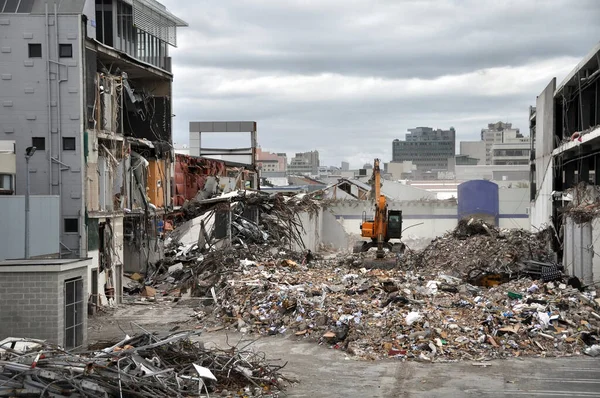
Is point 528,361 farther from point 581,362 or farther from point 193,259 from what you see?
point 193,259

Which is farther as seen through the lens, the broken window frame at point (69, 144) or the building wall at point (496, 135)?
the building wall at point (496, 135)

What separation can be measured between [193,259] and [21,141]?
27.2 feet

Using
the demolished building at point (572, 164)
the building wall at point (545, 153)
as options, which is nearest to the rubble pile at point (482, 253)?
the demolished building at point (572, 164)

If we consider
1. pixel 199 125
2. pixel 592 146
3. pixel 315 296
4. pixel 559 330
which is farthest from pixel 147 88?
pixel 199 125

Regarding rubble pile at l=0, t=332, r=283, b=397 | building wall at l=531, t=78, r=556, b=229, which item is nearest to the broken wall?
building wall at l=531, t=78, r=556, b=229

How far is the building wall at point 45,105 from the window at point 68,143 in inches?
3.8

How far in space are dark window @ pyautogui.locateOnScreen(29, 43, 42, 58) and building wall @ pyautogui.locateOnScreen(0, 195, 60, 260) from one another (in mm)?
4405

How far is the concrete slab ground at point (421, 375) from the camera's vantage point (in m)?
13.0

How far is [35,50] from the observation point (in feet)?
70.0

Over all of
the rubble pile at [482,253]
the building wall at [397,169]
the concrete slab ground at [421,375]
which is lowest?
the concrete slab ground at [421,375]

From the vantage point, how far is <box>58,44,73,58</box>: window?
21234 mm

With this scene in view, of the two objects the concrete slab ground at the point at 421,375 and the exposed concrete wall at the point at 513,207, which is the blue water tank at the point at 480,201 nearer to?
the exposed concrete wall at the point at 513,207

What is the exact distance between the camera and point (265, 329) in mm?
18359

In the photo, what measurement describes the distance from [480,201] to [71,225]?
101 ft
